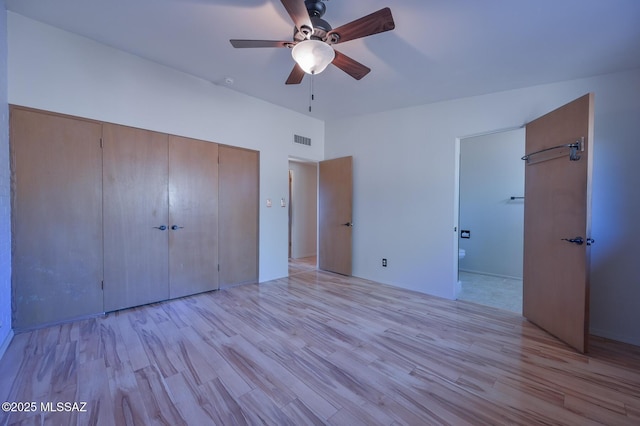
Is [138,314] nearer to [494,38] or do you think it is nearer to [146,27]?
[146,27]

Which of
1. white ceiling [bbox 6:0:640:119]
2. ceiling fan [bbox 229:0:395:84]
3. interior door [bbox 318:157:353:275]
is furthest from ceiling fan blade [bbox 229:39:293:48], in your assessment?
interior door [bbox 318:157:353:275]

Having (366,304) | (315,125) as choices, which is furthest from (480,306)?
(315,125)

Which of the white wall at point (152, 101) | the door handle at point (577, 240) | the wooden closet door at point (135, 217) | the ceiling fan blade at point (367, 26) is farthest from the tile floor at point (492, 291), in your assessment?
the wooden closet door at point (135, 217)

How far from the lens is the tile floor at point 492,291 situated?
128 inches

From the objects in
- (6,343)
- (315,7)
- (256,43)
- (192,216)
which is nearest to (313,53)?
(315,7)

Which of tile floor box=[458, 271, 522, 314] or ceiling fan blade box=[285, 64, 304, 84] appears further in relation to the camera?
tile floor box=[458, 271, 522, 314]

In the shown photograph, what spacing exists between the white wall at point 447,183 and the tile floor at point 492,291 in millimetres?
449

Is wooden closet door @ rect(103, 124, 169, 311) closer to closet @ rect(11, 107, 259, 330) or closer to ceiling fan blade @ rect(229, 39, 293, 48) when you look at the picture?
closet @ rect(11, 107, 259, 330)

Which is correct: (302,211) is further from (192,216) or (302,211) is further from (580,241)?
(580,241)

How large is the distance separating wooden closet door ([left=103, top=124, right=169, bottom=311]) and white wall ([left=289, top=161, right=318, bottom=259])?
3239mm

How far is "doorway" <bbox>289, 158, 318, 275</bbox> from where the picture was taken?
19.7ft

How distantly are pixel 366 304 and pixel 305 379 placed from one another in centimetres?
153

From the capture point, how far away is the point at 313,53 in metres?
1.71

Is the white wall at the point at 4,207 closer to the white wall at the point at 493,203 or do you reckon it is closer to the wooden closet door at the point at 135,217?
the wooden closet door at the point at 135,217
